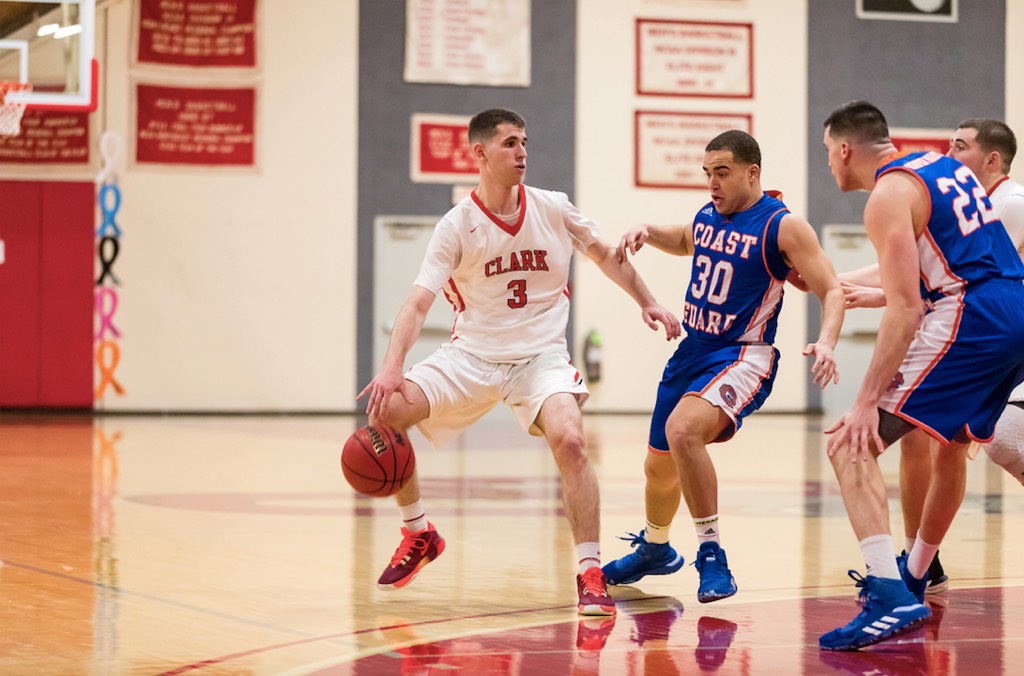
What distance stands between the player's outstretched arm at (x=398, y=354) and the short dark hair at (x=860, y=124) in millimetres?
1591

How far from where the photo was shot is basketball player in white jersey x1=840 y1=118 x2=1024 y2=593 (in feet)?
18.0

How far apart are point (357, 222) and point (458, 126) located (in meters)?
1.69

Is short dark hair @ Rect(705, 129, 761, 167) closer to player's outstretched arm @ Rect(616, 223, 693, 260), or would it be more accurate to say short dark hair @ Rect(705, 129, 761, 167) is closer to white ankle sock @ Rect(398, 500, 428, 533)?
player's outstretched arm @ Rect(616, 223, 693, 260)

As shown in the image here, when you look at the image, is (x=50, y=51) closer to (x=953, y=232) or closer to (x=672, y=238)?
(x=672, y=238)

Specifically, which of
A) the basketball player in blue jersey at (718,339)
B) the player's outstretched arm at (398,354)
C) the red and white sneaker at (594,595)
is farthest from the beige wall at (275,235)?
the red and white sneaker at (594,595)

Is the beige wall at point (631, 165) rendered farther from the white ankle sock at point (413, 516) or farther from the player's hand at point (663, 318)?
the white ankle sock at point (413, 516)

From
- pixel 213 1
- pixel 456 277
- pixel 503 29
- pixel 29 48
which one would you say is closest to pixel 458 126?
pixel 503 29

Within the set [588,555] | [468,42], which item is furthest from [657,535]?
[468,42]

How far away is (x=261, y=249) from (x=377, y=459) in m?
11.6

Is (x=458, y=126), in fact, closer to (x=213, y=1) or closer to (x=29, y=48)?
(x=213, y=1)

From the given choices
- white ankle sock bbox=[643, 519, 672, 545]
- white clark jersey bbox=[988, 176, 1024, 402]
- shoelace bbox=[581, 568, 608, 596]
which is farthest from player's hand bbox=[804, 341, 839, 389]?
white clark jersey bbox=[988, 176, 1024, 402]

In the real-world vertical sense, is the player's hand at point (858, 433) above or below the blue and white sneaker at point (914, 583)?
above

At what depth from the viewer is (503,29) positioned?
56.4ft

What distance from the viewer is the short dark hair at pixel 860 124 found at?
4656mm
